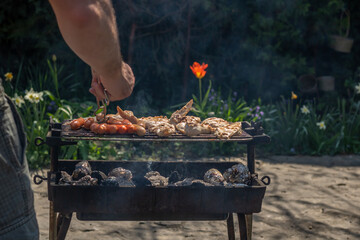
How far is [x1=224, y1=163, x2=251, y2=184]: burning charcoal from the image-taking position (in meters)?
2.98

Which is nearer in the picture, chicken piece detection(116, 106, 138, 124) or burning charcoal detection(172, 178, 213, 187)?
burning charcoal detection(172, 178, 213, 187)

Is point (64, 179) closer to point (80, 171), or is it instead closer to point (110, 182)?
point (80, 171)

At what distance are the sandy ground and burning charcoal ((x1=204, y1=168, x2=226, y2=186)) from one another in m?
0.98

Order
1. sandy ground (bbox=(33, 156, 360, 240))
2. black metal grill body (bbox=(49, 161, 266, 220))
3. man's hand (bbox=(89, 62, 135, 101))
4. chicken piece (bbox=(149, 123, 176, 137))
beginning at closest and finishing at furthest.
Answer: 1. man's hand (bbox=(89, 62, 135, 101))
2. black metal grill body (bbox=(49, 161, 266, 220))
3. chicken piece (bbox=(149, 123, 176, 137))
4. sandy ground (bbox=(33, 156, 360, 240))

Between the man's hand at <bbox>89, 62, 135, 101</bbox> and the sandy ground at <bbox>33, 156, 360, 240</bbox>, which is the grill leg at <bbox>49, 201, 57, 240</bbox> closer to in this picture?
the sandy ground at <bbox>33, 156, 360, 240</bbox>

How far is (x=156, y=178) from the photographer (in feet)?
10.2

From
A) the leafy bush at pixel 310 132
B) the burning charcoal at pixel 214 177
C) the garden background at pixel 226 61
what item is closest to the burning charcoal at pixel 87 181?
the burning charcoal at pixel 214 177

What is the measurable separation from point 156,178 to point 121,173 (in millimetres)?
265

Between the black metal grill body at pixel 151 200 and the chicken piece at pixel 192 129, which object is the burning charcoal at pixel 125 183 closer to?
the black metal grill body at pixel 151 200

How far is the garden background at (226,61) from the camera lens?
6688 millimetres

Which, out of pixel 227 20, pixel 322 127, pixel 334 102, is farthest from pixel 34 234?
pixel 334 102

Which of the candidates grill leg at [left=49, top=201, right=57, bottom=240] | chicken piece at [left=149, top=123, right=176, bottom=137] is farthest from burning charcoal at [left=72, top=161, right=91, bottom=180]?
chicken piece at [left=149, top=123, right=176, bottom=137]

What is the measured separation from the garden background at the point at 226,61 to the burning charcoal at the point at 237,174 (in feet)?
10.8

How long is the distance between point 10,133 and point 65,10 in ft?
1.64
